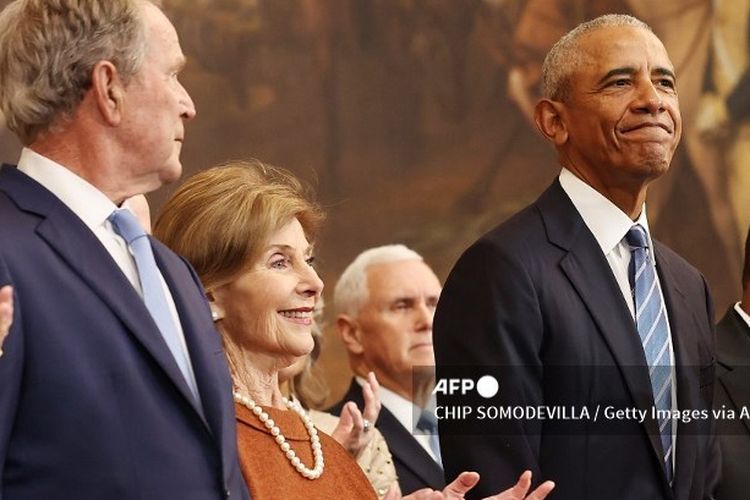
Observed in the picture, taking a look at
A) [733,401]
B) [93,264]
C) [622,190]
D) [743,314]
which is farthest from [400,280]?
[93,264]

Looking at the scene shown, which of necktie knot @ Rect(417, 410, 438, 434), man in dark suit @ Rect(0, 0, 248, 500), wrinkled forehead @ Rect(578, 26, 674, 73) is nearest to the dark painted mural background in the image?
necktie knot @ Rect(417, 410, 438, 434)

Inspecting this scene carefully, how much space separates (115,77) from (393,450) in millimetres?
2978

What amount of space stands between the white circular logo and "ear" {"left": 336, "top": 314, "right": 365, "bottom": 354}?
2.95 m

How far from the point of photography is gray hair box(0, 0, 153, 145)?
3.17 meters

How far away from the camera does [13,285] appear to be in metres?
2.94

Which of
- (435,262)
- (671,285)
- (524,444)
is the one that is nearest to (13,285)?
(524,444)

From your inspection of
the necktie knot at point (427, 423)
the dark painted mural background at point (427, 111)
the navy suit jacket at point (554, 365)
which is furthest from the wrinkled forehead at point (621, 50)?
the dark painted mural background at point (427, 111)

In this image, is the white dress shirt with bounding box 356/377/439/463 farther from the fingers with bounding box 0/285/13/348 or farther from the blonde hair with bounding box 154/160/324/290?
the fingers with bounding box 0/285/13/348

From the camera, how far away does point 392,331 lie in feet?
22.5

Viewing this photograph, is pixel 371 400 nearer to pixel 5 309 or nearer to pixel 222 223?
pixel 222 223

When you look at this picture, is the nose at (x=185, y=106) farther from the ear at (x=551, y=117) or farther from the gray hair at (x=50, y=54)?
the ear at (x=551, y=117)

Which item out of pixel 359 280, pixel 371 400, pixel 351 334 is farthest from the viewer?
pixel 359 280

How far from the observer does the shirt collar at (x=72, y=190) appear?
3.14m

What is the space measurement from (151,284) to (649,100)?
176 cm
